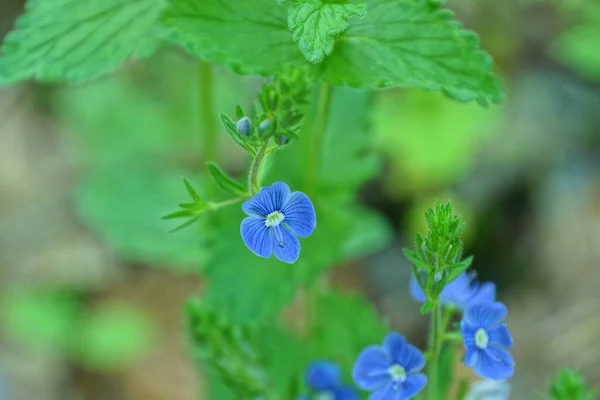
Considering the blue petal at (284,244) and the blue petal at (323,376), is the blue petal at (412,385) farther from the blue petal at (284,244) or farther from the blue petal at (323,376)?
the blue petal at (323,376)

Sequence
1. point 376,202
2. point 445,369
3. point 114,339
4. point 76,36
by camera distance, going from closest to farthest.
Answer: point 445,369 < point 76,36 < point 114,339 < point 376,202

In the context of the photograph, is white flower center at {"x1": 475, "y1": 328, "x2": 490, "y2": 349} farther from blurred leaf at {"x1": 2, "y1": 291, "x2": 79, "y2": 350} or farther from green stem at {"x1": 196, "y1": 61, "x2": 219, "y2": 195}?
blurred leaf at {"x1": 2, "y1": 291, "x2": 79, "y2": 350}

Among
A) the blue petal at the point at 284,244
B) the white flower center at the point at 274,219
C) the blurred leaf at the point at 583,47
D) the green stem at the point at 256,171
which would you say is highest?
the blurred leaf at the point at 583,47

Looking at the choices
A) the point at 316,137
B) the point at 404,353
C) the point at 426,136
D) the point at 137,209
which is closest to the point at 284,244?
the point at 404,353

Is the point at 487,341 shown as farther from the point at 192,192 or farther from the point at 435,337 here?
the point at 192,192

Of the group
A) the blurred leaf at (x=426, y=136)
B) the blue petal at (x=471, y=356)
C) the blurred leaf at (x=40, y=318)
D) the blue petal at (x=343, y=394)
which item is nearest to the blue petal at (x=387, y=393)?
the blue petal at (x=471, y=356)

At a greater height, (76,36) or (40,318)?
(40,318)

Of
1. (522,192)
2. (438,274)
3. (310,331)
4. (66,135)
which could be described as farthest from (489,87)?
(66,135)
